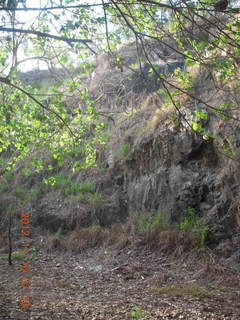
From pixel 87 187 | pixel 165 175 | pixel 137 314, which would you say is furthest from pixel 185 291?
pixel 87 187

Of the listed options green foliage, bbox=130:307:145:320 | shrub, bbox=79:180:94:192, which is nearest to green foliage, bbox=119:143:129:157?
shrub, bbox=79:180:94:192

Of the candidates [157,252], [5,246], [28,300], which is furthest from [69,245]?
[28,300]

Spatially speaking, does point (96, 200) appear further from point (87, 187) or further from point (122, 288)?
point (122, 288)

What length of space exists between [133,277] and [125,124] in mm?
5351

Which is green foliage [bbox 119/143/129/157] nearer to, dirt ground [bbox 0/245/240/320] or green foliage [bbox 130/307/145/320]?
dirt ground [bbox 0/245/240/320]

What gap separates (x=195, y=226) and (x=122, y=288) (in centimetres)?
199

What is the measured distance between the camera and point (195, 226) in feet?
21.7

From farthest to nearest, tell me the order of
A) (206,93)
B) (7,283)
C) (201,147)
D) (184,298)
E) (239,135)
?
1. (206,93)
2. (201,147)
3. (239,135)
4. (7,283)
5. (184,298)

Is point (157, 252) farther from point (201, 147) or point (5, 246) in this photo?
point (5, 246)

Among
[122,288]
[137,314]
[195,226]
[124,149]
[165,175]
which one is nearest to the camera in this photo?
[137,314]

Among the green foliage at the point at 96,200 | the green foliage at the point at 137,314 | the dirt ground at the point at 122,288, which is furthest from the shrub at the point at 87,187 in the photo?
the green foliage at the point at 137,314

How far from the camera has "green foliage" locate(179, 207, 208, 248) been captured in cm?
639

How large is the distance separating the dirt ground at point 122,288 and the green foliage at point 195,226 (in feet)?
1.09

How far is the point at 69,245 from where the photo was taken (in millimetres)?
8281
